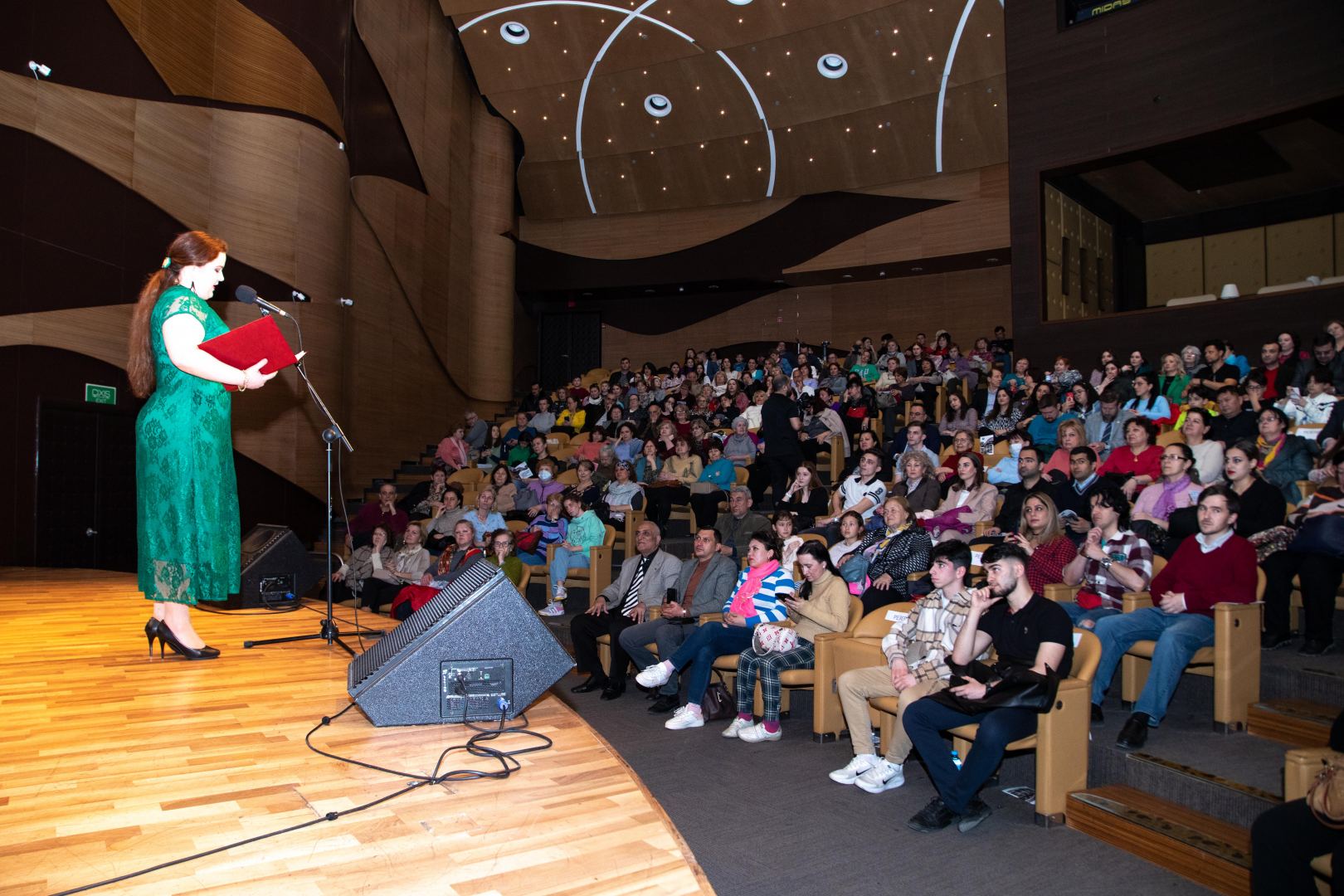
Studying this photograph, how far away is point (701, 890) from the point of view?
158cm

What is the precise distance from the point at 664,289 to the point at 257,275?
8097mm

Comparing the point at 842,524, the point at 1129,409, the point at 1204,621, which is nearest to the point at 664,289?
the point at 1129,409

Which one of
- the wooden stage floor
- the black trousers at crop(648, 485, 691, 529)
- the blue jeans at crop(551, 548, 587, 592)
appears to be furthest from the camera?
the black trousers at crop(648, 485, 691, 529)

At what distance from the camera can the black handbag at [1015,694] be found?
3158 millimetres

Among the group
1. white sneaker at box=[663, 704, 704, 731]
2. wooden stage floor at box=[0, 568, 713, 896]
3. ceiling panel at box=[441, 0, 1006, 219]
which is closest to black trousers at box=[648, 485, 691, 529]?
white sneaker at box=[663, 704, 704, 731]

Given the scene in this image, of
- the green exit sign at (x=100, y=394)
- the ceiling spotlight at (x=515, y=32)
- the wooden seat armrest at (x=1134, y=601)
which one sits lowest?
the wooden seat armrest at (x=1134, y=601)

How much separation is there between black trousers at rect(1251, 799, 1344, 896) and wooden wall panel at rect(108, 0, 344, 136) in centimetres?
843

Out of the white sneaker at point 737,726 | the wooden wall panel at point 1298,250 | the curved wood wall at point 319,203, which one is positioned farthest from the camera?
the wooden wall panel at point 1298,250

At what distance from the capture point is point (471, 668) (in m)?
2.37

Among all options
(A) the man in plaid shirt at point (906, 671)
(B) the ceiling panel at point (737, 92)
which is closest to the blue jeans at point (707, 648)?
(A) the man in plaid shirt at point (906, 671)

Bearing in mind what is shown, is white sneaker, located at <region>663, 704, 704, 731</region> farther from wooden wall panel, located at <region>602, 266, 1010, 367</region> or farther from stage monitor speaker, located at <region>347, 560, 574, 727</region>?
wooden wall panel, located at <region>602, 266, 1010, 367</region>

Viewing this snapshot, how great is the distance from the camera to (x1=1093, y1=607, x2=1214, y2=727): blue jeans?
351 cm

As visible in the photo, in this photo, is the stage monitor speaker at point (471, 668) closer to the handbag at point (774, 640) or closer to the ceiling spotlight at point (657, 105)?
the handbag at point (774, 640)

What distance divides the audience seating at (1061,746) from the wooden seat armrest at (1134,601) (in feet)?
2.46
